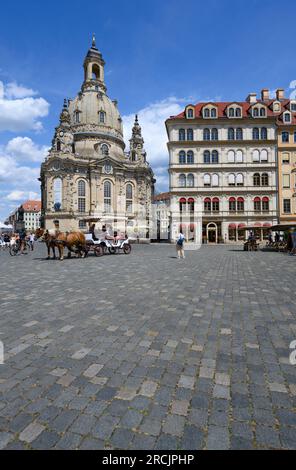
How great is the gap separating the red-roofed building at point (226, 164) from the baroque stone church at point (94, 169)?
21.3 meters

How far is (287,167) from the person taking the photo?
43.7m

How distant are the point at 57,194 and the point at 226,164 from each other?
41.3 metres

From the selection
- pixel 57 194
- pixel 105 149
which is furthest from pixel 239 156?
pixel 57 194

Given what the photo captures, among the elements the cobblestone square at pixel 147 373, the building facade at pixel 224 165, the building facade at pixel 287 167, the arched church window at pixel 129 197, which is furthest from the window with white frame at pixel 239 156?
the cobblestone square at pixel 147 373

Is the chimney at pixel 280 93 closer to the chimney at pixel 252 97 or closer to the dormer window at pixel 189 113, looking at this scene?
the chimney at pixel 252 97

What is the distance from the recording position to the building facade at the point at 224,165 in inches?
1700

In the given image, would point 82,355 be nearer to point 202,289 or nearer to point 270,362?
point 270,362

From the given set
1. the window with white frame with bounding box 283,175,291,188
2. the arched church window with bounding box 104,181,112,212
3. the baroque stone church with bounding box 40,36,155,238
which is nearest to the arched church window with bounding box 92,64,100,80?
the baroque stone church with bounding box 40,36,155,238

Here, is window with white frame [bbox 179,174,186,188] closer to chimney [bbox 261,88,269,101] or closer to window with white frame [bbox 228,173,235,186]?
window with white frame [bbox 228,173,235,186]

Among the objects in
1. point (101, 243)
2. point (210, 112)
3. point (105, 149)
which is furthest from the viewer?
point (105, 149)

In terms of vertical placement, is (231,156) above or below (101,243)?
above

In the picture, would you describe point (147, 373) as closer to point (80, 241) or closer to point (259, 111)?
point (80, 241)

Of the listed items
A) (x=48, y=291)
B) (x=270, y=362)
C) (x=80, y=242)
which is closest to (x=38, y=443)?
(x=270, y=362)

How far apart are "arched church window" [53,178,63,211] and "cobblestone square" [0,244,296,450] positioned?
204 ft
